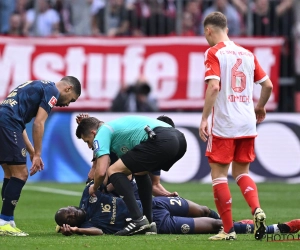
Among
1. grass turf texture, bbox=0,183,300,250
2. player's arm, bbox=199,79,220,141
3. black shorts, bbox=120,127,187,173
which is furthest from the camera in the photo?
black shorts, bbox=120,127,187,173

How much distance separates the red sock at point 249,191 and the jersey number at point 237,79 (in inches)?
37.7

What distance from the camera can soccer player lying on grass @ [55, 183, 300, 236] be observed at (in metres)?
9.37

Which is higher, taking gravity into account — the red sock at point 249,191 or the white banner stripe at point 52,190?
the red sock at point 249,191

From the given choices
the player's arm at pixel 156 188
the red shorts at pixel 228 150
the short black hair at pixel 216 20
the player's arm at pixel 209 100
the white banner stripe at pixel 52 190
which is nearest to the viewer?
the player's arm at pixel 209 100

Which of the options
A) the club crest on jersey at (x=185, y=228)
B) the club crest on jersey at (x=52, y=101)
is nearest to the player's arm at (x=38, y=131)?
the club crest on jersey at (x=52, y=101)

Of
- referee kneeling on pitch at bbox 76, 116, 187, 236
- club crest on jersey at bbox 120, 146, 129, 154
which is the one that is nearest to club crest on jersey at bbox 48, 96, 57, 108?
referee kneeling on pitch at bbox 76, 116, 187, 236

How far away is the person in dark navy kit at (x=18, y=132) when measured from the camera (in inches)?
377

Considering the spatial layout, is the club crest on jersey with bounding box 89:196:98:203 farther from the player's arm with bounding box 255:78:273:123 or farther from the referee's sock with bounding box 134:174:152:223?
the player's arm with bounding box 255:78:273:123

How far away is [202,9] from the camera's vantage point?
21062 mm

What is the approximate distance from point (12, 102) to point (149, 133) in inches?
67.4

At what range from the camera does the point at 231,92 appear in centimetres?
897

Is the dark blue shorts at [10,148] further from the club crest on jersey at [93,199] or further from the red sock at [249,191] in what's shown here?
the red sock at [249,191]

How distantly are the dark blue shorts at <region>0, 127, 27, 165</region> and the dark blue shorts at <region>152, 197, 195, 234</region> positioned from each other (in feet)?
5.52

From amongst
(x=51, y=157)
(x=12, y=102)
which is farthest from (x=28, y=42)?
(x=12, y=102)
